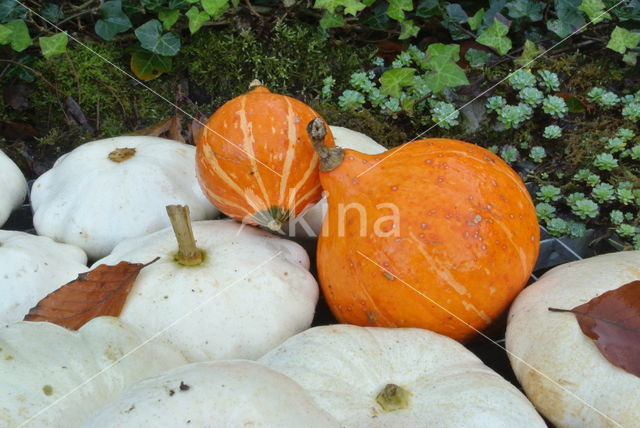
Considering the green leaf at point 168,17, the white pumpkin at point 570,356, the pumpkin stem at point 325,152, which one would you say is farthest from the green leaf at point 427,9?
the white pumpkin at point 570,356

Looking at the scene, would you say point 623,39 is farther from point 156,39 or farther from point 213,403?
point 213,403

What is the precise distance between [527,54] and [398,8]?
0.53m

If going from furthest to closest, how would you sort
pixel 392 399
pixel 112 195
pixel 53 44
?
pixel 53 44, pixel 112 195, pixel 392 399

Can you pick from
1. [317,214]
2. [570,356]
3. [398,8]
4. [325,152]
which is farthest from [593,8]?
[570,356]

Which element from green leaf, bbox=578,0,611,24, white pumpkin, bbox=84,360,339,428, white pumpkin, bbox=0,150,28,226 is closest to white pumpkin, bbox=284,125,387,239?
white pumpkin, bbox=84,360,339,428

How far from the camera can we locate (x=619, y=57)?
8.19 feet

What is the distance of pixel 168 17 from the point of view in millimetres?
2479

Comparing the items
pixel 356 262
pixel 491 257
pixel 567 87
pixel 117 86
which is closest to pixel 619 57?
pixel 567 87

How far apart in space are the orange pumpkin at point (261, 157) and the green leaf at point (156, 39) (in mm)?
975

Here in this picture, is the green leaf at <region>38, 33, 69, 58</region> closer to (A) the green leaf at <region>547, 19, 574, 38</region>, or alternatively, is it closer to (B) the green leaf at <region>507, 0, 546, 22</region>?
(B) the green leaf at <region>507, 0, 546, 22</region>

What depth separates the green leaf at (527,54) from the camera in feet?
8.05

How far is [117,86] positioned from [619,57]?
2016mm

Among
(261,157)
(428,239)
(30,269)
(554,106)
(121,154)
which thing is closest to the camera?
(428,239)

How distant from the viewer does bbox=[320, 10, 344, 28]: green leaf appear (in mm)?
2492
